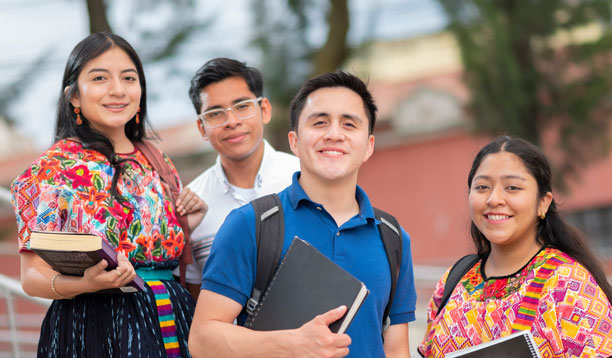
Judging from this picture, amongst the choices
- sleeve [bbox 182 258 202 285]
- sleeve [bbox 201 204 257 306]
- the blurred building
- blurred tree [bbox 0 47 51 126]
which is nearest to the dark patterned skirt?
sleeve [bbox 182 258 202 285]

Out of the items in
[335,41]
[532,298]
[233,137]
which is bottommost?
[532,298]

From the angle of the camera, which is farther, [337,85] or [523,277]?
[523,277]

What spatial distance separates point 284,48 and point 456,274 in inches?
290

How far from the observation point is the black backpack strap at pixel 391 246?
7.84 ft

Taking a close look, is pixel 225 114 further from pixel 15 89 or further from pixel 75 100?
pixel 15 89

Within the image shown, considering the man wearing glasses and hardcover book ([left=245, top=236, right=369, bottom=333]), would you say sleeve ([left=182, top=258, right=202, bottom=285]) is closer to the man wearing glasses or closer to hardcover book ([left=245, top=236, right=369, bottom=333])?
the man wearing glasses

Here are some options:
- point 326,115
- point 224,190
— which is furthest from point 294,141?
point 224,190

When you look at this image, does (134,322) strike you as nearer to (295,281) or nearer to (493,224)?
(295,281)

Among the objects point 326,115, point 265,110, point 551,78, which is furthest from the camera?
point 551,78

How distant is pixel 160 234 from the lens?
2691 millimetres

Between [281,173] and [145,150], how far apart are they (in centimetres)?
69

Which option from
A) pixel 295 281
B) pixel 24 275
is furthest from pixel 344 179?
pixel 24 275

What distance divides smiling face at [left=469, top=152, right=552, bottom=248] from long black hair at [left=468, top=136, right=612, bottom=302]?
3 centimetres

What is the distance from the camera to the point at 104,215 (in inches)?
100
